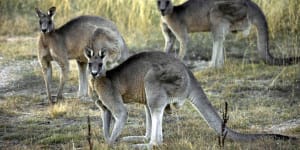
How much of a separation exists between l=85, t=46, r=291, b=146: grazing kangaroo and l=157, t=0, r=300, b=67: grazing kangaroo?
391cm

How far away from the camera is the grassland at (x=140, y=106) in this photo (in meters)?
7.77

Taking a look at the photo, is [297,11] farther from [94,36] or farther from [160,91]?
[160,91]

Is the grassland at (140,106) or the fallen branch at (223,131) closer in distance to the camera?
the fallen branch at (223,131)

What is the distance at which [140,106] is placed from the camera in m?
9.41

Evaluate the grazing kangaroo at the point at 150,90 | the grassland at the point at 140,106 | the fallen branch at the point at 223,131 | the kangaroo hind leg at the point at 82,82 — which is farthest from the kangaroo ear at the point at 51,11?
the fallen branch at the point at 223,131

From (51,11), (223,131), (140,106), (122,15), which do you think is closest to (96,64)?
(223,131)

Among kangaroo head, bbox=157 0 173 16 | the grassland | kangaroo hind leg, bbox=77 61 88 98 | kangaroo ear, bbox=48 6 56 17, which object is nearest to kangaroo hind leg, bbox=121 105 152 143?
the grassland

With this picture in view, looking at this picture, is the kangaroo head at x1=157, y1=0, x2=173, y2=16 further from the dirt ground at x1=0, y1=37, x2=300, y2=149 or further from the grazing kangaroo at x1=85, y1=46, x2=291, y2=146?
the grazing kangaroo at x1=85, y1=46, x2=291, y2=146

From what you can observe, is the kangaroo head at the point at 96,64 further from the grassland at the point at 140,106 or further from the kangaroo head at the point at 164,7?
the kangaroo head at the point at 164,7

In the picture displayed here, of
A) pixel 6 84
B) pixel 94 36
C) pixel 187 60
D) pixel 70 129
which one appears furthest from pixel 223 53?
pixel 70 129

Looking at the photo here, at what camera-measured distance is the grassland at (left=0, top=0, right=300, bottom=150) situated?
7.77 metres

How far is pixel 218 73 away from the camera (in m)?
11.0

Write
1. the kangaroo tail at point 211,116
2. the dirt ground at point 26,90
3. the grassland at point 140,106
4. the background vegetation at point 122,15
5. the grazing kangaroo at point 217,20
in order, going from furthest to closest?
the background vegetation at point 122,15 < the grazing kangaroo at point 217,20 < the dirt ground at point 26,90 < the grassland at point 140,106 < the kangaroo tail at point 211,116

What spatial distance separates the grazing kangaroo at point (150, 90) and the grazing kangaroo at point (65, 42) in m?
2.24
